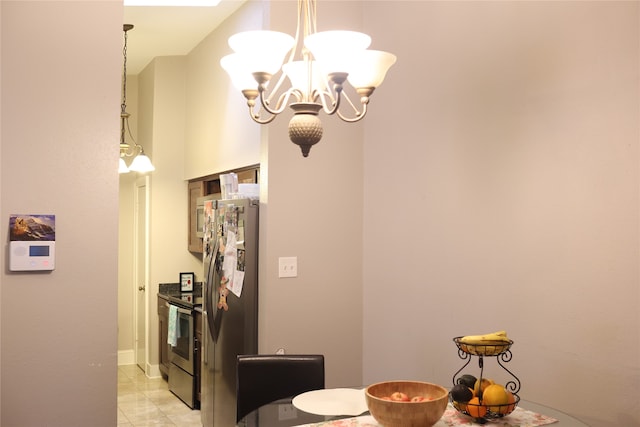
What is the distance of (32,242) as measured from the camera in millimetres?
2762

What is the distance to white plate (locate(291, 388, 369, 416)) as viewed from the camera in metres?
2.15

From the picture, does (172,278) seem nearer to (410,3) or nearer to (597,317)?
(410,3)

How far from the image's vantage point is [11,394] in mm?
2727

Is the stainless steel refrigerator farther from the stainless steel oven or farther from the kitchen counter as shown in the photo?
the kitchen counter

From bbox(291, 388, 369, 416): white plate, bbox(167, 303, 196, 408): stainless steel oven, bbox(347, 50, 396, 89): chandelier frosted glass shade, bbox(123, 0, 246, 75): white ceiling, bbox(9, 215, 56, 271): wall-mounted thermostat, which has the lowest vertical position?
bbox(167, 303, 196, 408): stainless steel oven

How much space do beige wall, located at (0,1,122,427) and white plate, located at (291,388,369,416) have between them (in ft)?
3.64

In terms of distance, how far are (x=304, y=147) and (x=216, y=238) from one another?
1.98 meters

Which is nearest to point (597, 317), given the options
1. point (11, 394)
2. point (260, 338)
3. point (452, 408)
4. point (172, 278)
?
point (452, 408)

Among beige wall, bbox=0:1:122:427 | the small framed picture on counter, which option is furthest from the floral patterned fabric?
the small framed picture on counter

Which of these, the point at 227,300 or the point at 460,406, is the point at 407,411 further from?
the point at 227,300

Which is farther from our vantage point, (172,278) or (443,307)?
(172,278)

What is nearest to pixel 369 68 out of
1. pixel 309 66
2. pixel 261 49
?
pixel 309 66

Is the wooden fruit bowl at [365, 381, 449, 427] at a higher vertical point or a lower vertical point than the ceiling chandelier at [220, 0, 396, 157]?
lower

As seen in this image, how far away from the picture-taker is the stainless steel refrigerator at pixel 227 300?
3.58m
